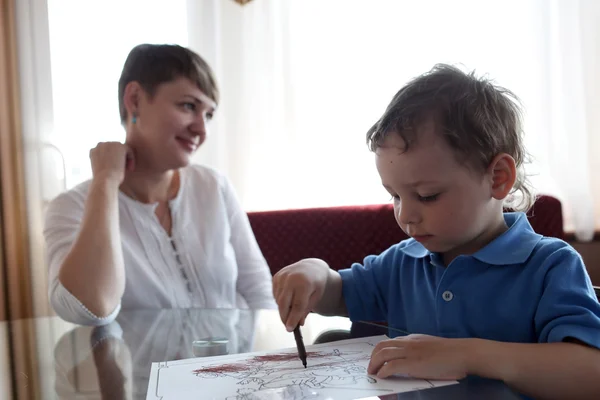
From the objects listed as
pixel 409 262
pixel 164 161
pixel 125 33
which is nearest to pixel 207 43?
pixel 125 33

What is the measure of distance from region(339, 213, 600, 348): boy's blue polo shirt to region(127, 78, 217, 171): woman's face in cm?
85

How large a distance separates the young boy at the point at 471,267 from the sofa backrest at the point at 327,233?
3.19 feet

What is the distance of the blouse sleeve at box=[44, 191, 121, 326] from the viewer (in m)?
1.25

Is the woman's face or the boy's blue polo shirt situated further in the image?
the woman's face

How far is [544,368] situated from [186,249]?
1.15 m

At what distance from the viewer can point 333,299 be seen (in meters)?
1.11

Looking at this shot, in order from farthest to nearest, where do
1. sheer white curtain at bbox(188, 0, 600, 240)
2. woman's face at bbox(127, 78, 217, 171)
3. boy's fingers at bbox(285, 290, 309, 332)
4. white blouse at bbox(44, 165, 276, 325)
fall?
sheer white curtain at bbox(188, 0, 600, 240), woman's face at bbox(127, 78, 217, 171), white blouse at bbox(44, 165, 276, 325), boy's fingers at bbox(285, 290, 309, 332)

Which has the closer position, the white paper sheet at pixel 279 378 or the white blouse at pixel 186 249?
the white paper sheet at pixel 279 378

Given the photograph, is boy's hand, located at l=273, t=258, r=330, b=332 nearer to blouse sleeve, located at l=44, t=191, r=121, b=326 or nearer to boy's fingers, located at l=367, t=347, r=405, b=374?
boy's fingers, located at l=367, t=347, r=405, b=374

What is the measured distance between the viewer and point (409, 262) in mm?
1066

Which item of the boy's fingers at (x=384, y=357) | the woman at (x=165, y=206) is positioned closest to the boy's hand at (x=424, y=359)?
the boy's fingers at (x=384, y=357)

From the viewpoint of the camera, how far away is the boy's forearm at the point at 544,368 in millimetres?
694

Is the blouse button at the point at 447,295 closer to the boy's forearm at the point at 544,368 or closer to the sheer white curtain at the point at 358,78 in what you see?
the boy's forearm at the point at 544,368

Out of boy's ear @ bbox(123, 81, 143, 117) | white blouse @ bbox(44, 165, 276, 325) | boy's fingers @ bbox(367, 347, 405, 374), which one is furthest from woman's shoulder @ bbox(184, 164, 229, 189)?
boy's fingers @ bbox(367, 347, 405, 374)
